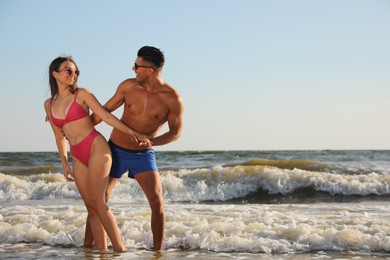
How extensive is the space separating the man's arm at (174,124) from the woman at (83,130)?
0.70 ft

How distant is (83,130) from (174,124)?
0.84m

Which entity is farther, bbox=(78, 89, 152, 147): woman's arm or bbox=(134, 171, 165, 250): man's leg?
bbox=(134, 171, 165, 250): man's leg

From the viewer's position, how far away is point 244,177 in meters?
14.6

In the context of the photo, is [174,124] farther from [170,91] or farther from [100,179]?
[100,179]

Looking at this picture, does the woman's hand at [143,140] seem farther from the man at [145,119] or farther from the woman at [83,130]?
the man at [145,119]

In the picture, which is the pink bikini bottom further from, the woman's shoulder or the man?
the woman's shoulder

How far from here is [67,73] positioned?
4.50 meters

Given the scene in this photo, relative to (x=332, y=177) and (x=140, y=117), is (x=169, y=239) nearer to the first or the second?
(x=140, y=117)

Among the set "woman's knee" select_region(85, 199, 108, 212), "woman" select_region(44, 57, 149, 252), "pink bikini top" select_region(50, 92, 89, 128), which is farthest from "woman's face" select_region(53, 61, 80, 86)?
"woman's knee" select_region(85, 199, 108, 212)

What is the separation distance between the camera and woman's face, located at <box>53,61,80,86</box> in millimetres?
4496

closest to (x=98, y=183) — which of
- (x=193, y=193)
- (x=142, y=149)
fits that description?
(x=142, y=149)

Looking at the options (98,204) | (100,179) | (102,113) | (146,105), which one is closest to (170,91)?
(146,105)

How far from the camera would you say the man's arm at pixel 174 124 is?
475 centimetres

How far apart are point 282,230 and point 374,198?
7.45m
